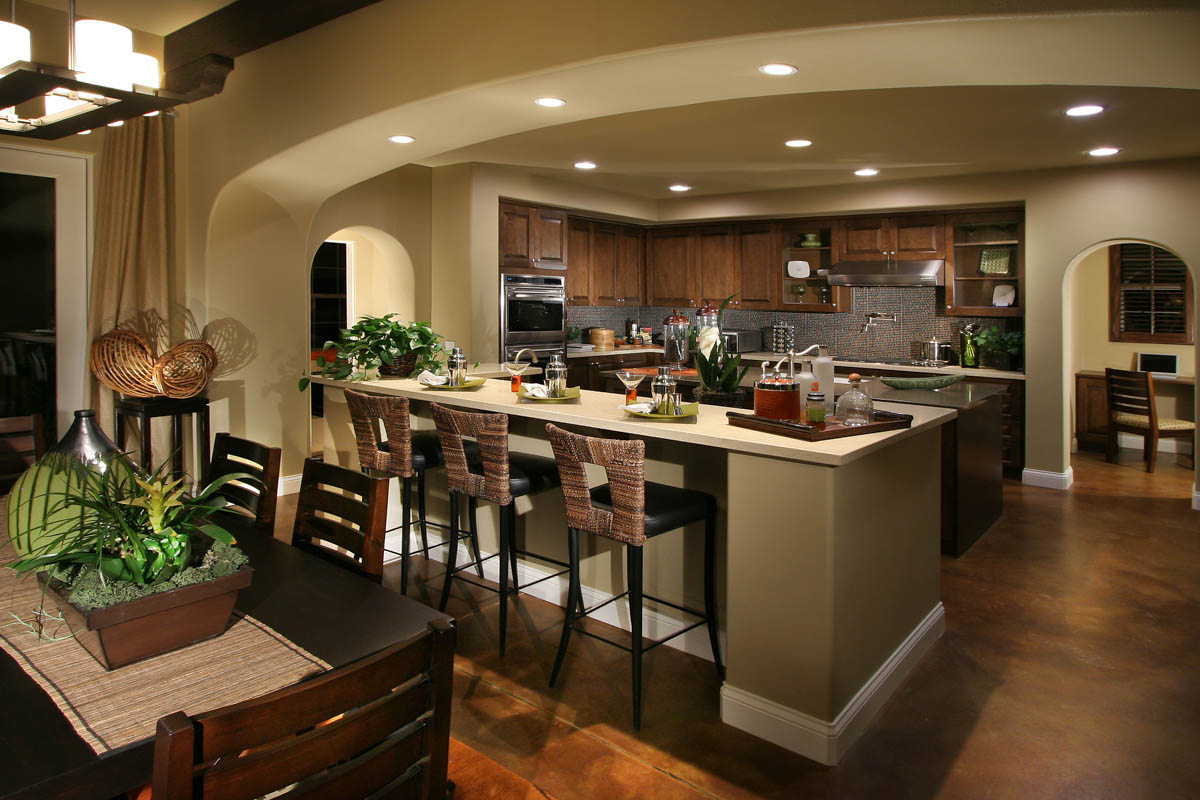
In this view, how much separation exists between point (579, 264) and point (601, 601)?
187 inches

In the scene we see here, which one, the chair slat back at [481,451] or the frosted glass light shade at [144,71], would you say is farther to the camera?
the chair slat back at [481,451]

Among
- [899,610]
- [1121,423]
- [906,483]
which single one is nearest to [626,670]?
[899,610]

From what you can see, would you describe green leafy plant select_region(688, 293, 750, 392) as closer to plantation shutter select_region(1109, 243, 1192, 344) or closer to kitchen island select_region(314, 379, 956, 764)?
kitchen island select_region(314, 379, 956, 764)

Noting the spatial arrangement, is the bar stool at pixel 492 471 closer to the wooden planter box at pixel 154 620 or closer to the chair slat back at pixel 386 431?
the chair slat back at pixel 386 431

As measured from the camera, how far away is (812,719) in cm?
249

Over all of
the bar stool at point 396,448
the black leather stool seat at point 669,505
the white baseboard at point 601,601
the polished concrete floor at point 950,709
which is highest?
the bar stool at point 396,448

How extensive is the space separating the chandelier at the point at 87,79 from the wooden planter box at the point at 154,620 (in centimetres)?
119

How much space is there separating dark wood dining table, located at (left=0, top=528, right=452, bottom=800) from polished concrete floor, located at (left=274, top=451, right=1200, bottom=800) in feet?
3.07

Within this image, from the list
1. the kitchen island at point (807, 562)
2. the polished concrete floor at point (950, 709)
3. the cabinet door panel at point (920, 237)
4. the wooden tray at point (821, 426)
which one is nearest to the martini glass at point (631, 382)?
the kitchen island at point (807, 562)

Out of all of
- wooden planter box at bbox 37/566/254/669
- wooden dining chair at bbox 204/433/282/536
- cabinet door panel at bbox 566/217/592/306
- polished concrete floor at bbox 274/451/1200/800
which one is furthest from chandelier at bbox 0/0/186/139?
cabinet door panel at bbox 566/217/592/306

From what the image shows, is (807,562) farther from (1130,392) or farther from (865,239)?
(1130,392)

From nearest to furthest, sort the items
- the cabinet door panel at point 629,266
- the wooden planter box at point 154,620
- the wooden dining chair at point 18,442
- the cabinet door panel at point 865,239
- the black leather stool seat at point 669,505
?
the wooden planter box at point 154,620, the black leather stool seat at point 669,505, the wooden dining chair at point 18,442, the cabinet door panel at point 865,239, the cabinet door panel at point 629,266

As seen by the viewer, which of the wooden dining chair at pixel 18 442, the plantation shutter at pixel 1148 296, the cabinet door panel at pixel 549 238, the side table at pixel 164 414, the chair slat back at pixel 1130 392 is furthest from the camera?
the cabinet door panel at pixel 549 238

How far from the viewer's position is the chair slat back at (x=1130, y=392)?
6.49m
